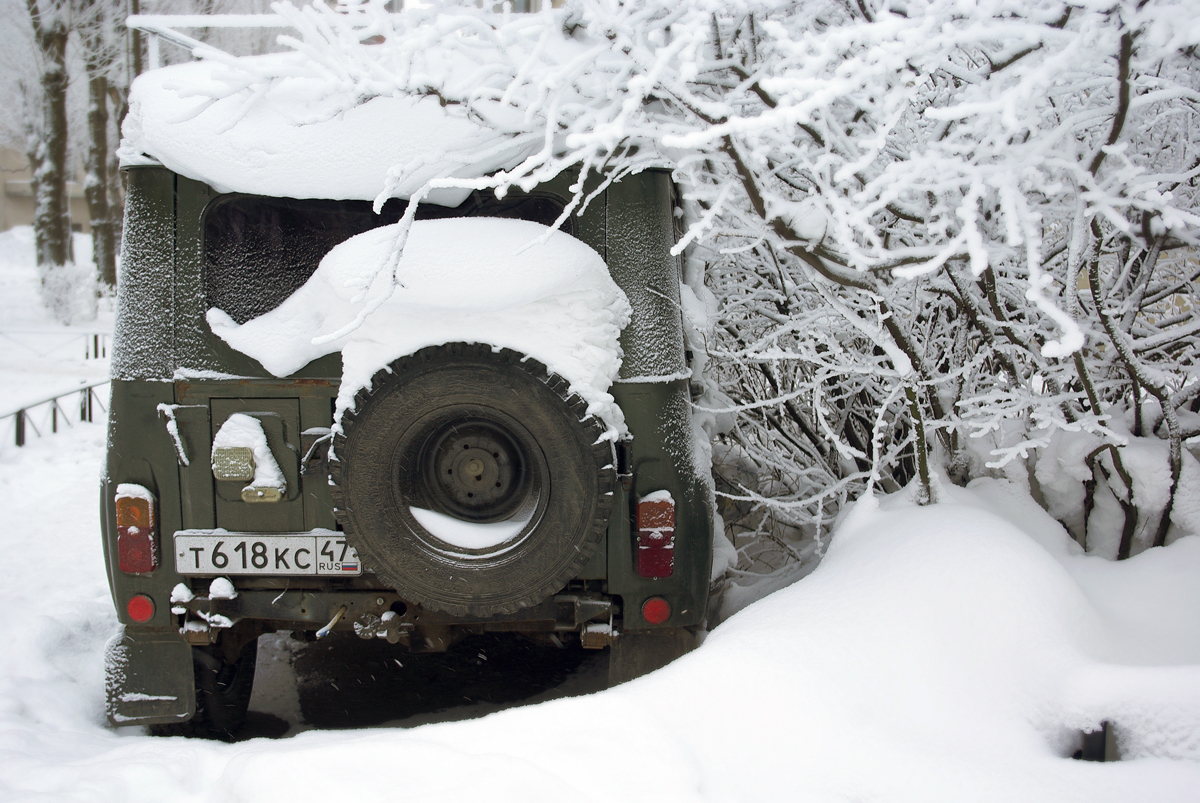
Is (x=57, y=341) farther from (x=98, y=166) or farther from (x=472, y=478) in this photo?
(x=472, y=478)

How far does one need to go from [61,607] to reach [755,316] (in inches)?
160

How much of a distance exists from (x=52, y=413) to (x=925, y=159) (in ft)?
35.4

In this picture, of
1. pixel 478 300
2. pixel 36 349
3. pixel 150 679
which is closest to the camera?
pixel 478 300

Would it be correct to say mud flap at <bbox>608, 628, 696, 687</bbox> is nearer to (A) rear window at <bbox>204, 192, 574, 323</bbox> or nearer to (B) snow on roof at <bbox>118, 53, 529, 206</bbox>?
(A) rear window at <bbox>204, 192, 574, 323</bbox>

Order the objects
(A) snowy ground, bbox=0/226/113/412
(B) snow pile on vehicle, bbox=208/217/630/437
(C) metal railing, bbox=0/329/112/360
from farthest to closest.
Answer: (C) metal railing, bbox=0/329/112/360 < (A) snowy ground, bbox=0/226/113/412 < (B) snow pile on vehicle, bbox=208/217/630/437

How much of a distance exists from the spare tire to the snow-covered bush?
0.61 m

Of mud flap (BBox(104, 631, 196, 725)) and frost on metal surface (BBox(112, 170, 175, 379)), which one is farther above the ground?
frost on metal surface (BBox(112, 170, 175, 379))

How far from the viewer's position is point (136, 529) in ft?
9.32

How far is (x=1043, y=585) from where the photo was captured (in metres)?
2.16

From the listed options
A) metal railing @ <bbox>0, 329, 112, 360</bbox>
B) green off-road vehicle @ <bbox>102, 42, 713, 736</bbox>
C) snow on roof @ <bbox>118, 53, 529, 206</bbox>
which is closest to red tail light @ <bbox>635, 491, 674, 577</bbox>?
green off-road vehicle @ <bbox>102, 42, 713, 736</bbox>

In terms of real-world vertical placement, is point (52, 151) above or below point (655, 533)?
above

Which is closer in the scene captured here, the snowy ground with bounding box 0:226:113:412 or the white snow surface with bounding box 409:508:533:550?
the white snow surface with bounding box 409:508:533:550

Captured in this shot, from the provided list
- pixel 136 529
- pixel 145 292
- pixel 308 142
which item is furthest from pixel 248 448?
pixel 308 142

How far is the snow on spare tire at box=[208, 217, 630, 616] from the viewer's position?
2.55 m
